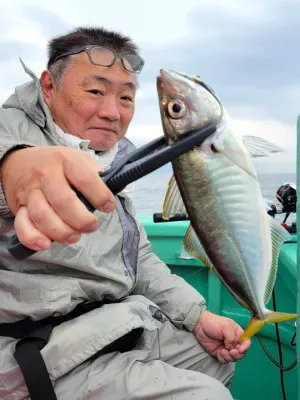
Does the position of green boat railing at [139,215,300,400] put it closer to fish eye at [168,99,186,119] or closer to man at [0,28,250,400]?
man at [0,28,250,400]

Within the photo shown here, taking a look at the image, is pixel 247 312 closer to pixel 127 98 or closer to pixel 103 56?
pixel 127 98

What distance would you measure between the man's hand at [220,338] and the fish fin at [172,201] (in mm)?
1342

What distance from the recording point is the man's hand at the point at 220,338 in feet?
8.34

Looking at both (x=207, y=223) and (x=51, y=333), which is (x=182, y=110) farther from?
(x=51, y=333)

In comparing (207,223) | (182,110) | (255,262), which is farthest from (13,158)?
(255,262)

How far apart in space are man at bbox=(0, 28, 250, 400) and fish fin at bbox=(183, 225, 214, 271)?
274mm

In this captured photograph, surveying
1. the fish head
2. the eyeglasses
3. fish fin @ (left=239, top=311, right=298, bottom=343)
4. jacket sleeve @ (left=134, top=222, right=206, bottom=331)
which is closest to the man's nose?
the eyeglasses

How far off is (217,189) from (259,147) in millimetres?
172

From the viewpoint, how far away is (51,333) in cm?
200

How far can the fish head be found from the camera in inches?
50.9

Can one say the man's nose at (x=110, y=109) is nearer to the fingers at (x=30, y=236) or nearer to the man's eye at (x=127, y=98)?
the man's eye at (x=127, y=98)

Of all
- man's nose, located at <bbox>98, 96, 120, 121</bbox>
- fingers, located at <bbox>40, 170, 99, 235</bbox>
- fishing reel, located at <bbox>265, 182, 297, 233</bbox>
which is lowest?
fishing reel, located at <bbox>265, 182, 297, 233</bbox>

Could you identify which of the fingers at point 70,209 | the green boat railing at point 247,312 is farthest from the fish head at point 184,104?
the green boat railing at point 247,312

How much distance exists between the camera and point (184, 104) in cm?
132
